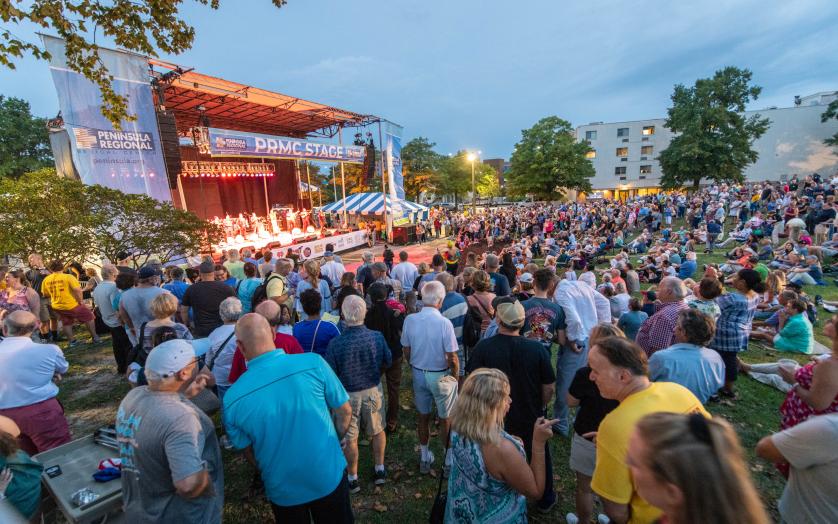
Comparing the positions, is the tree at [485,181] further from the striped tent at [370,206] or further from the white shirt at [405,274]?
the white shirt at [405,274]

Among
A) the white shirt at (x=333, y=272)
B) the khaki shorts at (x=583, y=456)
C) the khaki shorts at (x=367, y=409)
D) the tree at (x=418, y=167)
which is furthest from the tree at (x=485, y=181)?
the khaki shorts at (x=583, y=456)

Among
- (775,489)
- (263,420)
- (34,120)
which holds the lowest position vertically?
(775,489)

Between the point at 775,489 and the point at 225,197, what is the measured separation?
27059mm

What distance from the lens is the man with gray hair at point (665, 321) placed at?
11.5 feet

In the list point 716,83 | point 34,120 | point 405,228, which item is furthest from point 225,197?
point 716,83

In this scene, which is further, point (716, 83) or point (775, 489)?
point (716, 83)

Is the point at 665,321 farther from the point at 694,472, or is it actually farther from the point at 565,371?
the point at 694,472

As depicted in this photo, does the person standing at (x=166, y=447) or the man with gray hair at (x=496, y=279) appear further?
the man with gray hair at (x=496, y=279)

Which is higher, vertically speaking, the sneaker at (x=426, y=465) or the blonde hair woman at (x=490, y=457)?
the blonde hair woman at (x=490, y=457)

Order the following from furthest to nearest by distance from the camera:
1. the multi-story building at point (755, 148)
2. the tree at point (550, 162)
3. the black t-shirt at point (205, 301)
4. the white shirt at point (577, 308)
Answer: the multi-story building at point (755, 148)
the tree at point (550, 162)
the black t-shirt at point (205, 301)
the white shirt at point (577, 308)

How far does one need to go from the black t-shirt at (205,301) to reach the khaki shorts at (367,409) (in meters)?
2.58

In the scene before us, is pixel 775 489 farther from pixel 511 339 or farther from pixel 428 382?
pixel 428 382

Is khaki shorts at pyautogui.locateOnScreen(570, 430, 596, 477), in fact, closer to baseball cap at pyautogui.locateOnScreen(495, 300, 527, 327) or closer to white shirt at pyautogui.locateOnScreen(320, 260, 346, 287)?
baseball cap at pyautogui.locateOnScreen(495, 300, 527, 327)

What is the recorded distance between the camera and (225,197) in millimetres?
24188
